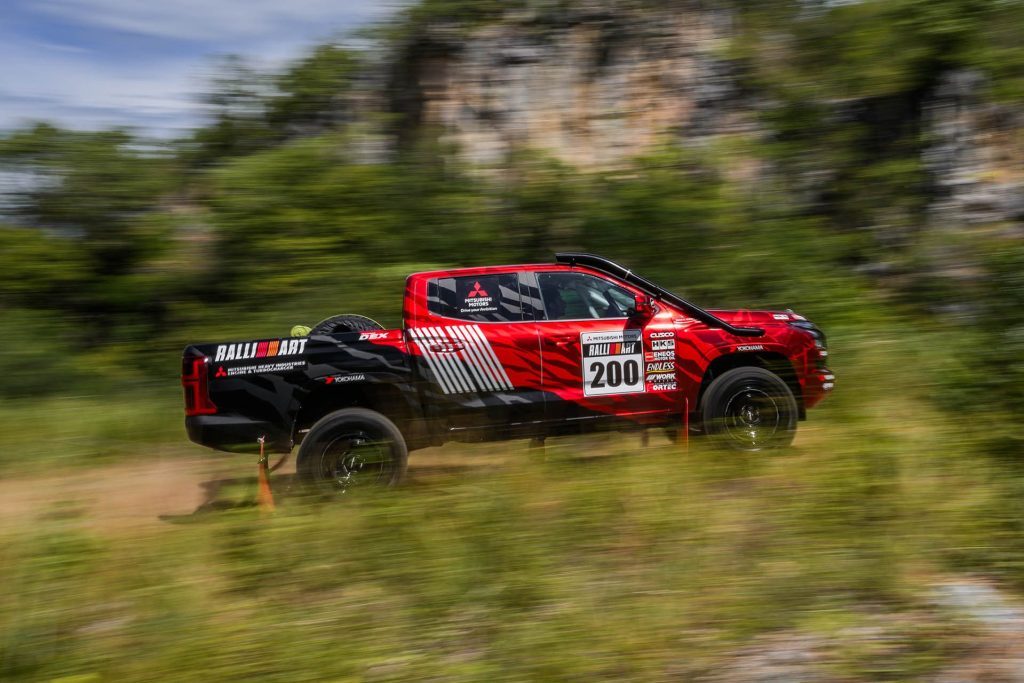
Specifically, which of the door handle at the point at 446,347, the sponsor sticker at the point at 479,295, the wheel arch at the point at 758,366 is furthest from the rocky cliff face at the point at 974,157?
the door handle at the point at 446,347

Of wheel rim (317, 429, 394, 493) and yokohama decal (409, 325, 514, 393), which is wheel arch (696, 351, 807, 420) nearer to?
yokohama decal (409, 325, 514, 393)

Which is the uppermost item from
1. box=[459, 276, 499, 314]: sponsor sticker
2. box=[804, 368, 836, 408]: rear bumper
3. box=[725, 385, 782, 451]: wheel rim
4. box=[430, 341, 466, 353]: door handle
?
box=[459, 276, 499, 314]: sponsor sticker

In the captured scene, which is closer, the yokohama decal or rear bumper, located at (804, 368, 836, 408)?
the yokohama decal

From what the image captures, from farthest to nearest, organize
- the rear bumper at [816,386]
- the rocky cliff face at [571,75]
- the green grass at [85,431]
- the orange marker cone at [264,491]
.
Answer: the rocky cliff face at [571,75]
the green grass at [85,431]
the rear bumper at [816,386]
the orange marker cone at [264,491]

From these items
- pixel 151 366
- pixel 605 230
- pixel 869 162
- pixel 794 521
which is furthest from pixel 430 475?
pixel 869 162

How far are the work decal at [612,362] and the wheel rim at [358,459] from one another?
5.61 feet

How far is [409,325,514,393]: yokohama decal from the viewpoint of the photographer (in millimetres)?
7301

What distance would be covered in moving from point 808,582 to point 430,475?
362cm

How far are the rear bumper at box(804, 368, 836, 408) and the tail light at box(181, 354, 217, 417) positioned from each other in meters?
4.78

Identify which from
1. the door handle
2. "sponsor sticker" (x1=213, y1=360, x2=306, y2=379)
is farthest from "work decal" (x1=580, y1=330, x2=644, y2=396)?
"sponsor sticker" (x1=213, y1=360, x2=306, y2=379)

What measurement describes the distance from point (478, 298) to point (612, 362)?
1205 mm

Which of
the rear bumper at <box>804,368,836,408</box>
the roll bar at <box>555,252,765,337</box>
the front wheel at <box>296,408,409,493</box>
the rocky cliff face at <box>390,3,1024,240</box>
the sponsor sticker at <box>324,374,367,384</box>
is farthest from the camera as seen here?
the rocky cliff face at <box>390,3,1024,240</box>

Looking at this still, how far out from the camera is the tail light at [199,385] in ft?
22.8

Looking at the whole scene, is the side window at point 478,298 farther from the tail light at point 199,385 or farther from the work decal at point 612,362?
the tail light at point 199,385
